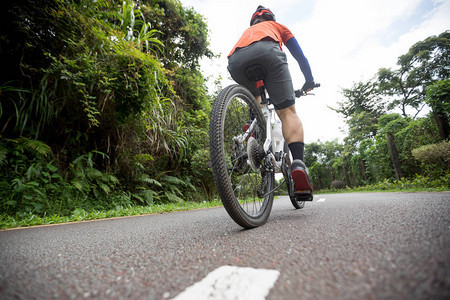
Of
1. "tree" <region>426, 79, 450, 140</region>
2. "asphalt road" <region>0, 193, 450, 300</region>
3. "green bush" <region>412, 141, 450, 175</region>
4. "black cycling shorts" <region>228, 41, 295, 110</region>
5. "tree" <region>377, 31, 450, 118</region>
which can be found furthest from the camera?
"tree" <region>377, 31, 450, 118</region>

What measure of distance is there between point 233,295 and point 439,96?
938 centimetres

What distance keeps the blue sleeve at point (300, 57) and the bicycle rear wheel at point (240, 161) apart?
0.70 m

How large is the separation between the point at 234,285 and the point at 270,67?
5.58 feet

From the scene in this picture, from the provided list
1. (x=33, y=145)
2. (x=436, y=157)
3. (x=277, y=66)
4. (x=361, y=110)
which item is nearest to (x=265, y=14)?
(x=277, y=66)

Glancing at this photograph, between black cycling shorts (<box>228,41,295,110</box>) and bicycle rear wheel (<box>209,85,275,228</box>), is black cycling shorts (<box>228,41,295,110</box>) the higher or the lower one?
the higher one

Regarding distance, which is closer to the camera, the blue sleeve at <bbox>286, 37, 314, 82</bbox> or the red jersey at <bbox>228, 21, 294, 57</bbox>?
the red jersey at <bbox>228, 21, 294, 57</bbox>

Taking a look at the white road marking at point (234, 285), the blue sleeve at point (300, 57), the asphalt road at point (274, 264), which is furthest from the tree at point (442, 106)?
the white road marking at point (234, 285)

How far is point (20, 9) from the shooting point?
8.42ft

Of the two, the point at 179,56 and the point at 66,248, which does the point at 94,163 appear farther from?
the point at 179,56

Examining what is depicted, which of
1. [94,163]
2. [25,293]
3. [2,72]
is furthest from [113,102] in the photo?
[25,293]

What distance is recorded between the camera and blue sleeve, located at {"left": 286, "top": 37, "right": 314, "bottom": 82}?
2.08 m

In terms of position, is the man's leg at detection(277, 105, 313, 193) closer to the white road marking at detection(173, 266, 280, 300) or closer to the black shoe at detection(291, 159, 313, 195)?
the black shoe at detection(291, 159, 313, 195)

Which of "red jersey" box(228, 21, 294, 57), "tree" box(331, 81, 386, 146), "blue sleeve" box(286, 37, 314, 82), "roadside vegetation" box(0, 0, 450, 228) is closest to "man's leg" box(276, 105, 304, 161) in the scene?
"blue sleeve" box(286, 37, 314, 82)

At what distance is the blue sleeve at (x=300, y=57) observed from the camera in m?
2.08
